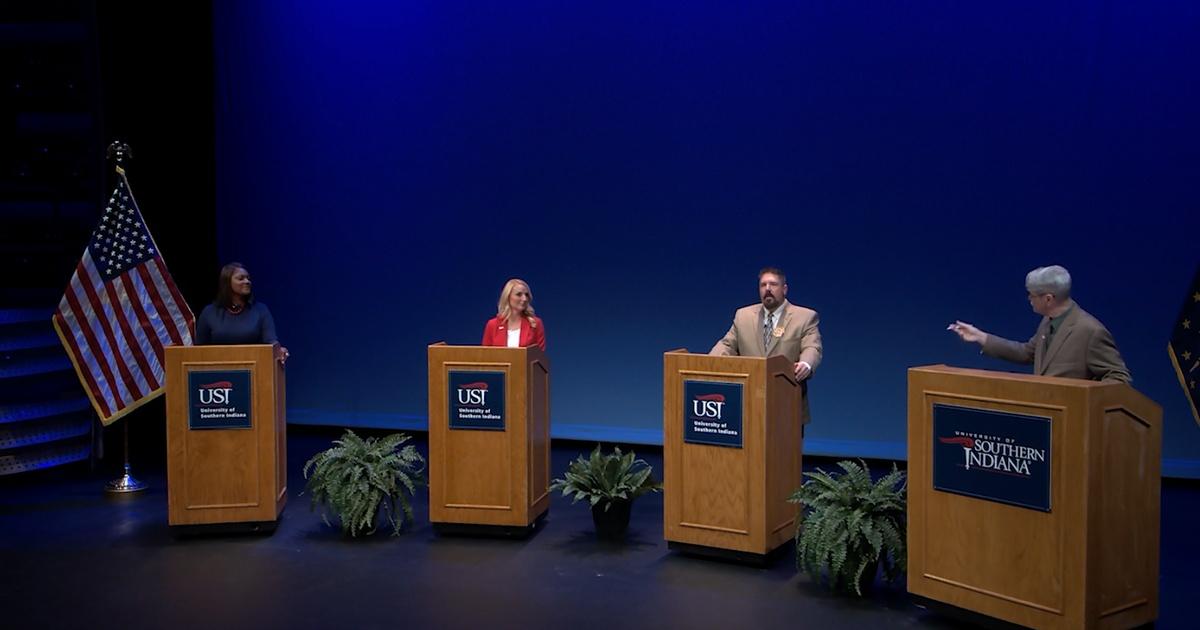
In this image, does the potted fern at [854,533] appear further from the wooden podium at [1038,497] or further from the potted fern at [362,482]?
the potted fern at [362,482]

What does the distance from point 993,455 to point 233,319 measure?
4.34 m

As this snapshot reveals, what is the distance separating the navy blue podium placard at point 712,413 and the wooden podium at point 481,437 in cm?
93

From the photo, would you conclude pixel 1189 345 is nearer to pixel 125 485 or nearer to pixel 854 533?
pixel 854 533

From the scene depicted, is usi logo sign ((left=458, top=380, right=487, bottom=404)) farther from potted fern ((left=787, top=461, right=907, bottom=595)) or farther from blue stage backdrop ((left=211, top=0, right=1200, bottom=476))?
blue stage backdrop ((left=211, top=0, right=1200, bottom=476))

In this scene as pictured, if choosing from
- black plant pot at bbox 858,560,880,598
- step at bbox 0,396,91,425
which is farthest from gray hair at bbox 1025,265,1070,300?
step at bbox 0,396,91,425

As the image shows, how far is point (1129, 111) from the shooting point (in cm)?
686

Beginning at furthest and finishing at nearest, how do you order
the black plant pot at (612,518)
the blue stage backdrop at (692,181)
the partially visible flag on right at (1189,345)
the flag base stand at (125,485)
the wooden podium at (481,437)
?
the blue stage backdrop at (692,181)
the flag base stand at (125,485)
the black plant pot at (612,518)
the wooden podium at (481,437)
the partially visible flag on right at (1189,345)

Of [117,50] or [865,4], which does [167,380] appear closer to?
[117,50]

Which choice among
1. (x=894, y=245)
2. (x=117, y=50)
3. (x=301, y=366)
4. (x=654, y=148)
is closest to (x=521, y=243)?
(x=654, y=148)

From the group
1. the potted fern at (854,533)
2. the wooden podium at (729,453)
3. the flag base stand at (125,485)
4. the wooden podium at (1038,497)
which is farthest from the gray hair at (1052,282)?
the flag base stand at (125,485)

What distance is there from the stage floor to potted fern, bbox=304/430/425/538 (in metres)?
0.13

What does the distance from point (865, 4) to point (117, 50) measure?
5.78 m

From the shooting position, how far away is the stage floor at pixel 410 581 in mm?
4262

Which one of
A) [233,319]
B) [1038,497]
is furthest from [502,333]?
[1038,497]
